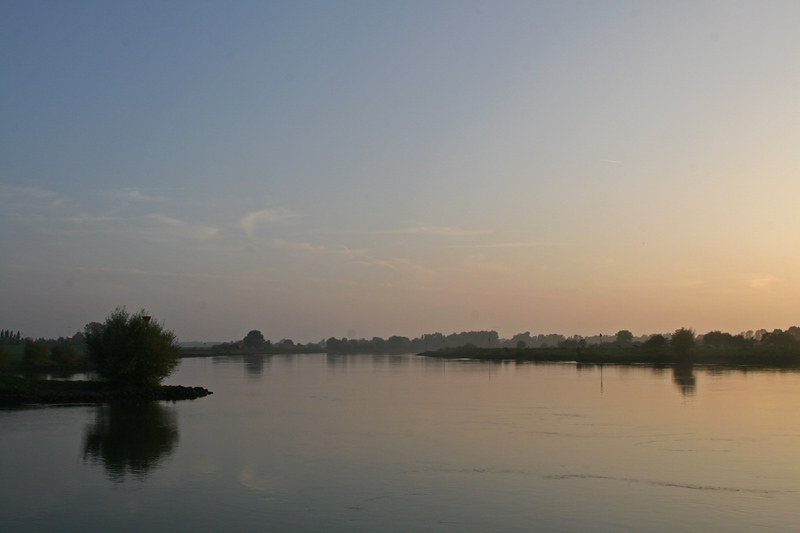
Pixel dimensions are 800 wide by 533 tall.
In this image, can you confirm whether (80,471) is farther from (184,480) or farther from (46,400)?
(46,400)

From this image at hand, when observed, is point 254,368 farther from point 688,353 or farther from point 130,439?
point 130,439

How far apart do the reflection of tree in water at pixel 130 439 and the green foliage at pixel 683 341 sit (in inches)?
3144

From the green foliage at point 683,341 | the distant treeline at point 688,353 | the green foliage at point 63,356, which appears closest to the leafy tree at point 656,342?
the distant treeline at point 688,353

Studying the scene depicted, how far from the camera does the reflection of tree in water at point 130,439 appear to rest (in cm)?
1872

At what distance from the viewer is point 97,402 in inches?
1469

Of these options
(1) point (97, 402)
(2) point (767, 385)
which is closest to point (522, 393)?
(2) point (767, 385)

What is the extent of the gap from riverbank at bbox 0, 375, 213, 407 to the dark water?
3.50 metres

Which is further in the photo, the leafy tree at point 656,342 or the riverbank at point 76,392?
the leafy tree at point 656,342

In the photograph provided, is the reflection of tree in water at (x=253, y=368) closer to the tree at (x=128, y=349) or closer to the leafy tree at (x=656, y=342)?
the tree at (x=128, y=349)

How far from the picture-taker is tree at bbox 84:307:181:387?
4088 centimetres

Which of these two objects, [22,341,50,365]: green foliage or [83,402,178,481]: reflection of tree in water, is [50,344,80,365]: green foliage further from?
[83,402,178,481]: reflection of tree in water

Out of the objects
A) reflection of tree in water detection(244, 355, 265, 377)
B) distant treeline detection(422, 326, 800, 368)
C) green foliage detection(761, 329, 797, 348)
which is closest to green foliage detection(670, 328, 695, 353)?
distant treeline detection(422, 326, 800, 368)

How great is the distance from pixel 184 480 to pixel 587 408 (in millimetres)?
22369

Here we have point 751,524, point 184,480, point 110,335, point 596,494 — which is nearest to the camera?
point 751,524
